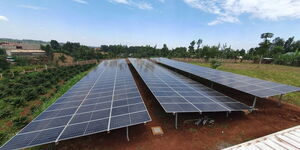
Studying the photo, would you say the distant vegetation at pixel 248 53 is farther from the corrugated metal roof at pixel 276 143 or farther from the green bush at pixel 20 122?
the green bush at pixel 20 122

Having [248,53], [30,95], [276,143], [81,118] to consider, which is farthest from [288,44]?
[30,95]

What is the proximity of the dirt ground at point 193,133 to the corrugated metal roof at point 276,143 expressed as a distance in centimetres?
197

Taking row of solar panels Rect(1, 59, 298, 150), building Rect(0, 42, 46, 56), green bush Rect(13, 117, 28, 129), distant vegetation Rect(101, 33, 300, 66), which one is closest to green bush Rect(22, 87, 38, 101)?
green bush Rect(13, 117, 28, 129)

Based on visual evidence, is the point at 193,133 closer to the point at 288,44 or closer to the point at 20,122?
the point at 20,122

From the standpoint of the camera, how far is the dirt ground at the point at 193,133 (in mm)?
6609

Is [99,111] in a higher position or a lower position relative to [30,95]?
higher

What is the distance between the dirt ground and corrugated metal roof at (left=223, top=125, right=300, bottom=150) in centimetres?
197

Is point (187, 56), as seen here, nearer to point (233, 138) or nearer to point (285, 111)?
point (285, 111)

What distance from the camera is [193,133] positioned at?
753 centimetres

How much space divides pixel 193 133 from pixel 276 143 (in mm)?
3785

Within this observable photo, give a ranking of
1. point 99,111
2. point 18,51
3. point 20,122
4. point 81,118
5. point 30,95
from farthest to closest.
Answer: point 18,51, point 30,95, point 20,122, point 99,111, point 81,118

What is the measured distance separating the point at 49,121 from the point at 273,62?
2826 inches

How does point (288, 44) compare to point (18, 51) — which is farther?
point (288, 44)

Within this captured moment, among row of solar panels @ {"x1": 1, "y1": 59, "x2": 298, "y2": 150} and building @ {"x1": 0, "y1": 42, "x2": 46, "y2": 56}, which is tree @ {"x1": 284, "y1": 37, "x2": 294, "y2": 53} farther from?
building @ {"x1": 0, "y1": 42, "x2": 46, "y2": 56}
